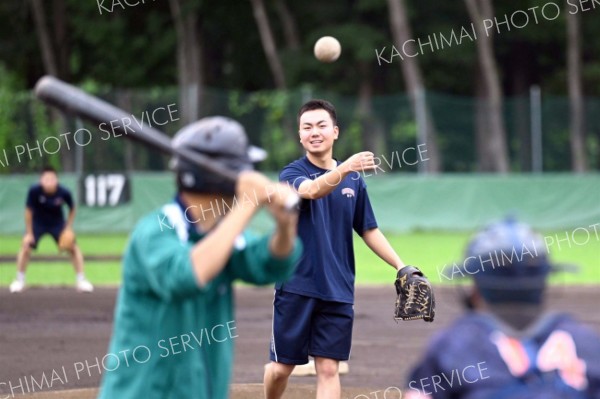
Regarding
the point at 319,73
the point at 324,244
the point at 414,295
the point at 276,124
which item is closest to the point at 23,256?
the point at 324,244

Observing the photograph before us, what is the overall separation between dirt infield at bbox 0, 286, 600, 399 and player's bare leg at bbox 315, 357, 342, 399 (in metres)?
1.53

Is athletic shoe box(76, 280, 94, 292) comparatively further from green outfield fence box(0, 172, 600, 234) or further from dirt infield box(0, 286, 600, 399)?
green outfield fence box(0, 172, 600, 234)

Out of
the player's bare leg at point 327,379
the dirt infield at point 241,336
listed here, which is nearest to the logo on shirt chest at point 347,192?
the player's bare leg at point 327,379

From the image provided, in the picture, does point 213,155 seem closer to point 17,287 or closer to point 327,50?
point 327,50

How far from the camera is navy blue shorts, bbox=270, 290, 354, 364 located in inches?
288

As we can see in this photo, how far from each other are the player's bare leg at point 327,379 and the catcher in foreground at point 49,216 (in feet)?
33.8

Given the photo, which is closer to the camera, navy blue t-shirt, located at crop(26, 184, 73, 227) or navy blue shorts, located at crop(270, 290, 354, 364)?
navy blue shorts, located at crop(270, 290, 354, 364)

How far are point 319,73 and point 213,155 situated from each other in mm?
41368

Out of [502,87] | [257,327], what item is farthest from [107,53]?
[257,327]

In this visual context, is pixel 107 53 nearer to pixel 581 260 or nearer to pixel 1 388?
pixel 581 260

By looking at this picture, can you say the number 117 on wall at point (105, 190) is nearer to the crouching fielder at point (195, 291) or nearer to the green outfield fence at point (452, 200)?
the green outfield fence at point (452, 200)

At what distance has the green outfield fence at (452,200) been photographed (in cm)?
2945

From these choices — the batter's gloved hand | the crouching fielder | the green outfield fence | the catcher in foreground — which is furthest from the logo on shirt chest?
the green outfield fence

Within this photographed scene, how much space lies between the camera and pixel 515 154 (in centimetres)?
3347
